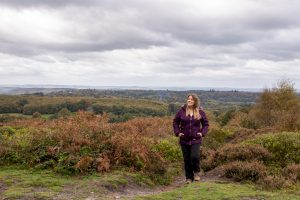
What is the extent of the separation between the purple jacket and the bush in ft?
5.65

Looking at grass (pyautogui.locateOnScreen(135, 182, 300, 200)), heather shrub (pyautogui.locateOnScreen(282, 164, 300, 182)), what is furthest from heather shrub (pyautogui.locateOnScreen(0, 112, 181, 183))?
heather shrub (pyautogui.locateOnScreen(282, 164, 300, 182))

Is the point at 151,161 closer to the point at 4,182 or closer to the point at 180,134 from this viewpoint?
the point at 180,134

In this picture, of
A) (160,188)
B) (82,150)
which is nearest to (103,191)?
(160,188)

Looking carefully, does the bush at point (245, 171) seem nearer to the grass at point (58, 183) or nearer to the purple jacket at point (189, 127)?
the purple jacket at point (189, 127)

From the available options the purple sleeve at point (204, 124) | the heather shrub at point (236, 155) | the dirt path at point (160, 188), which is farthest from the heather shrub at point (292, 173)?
the purple sleeve at point (204, 124)

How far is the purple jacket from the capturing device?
11320 millimetres

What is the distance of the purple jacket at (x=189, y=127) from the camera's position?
11.3m

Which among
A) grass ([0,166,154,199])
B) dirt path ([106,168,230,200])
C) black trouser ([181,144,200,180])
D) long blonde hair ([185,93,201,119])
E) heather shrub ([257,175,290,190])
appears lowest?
dirt path ([106,168,230,200])

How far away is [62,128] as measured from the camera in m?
12.9

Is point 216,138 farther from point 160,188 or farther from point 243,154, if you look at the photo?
point 160,188

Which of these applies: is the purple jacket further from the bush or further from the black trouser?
the bush

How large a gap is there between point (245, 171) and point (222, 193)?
106 inches

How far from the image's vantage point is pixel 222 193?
31.0 ft

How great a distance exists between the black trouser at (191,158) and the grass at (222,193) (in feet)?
3.72
